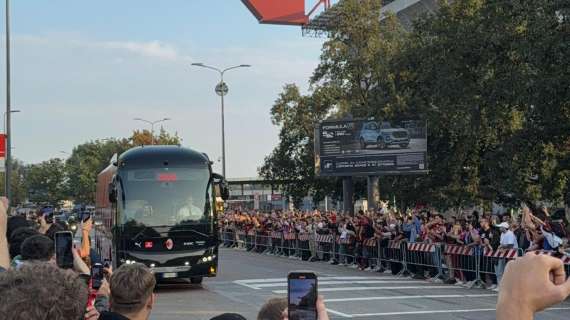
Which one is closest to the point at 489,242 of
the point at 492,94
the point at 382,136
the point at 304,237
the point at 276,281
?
the point at 276,281

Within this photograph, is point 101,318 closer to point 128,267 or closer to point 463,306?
point 128,267

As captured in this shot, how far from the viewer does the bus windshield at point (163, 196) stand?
19.1 meters

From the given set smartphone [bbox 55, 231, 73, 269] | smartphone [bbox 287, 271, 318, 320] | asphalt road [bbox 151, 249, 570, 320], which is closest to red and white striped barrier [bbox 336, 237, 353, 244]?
asphalt road [bbox 151, 249, 570, 320]

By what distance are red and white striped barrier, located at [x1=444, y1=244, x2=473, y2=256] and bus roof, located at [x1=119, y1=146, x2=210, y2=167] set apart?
659 cm

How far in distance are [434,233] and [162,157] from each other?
7765 millimetres

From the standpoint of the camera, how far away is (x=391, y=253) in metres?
24.7

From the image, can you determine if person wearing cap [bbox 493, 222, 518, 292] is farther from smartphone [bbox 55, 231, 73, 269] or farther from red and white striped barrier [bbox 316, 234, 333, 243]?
smartphone [bbox 55, 231, 73, 269]

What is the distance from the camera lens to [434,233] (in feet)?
73.0

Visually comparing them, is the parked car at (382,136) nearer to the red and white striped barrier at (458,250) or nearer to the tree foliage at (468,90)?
the tree foliage at (468,90)

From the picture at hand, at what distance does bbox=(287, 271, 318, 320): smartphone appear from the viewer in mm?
3217

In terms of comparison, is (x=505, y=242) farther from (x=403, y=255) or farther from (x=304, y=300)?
(x=304, y=300)

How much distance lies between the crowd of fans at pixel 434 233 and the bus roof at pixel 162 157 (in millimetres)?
6869

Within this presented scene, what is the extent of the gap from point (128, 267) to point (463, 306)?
40.6ft

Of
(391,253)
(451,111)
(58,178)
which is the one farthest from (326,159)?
(58,178)
